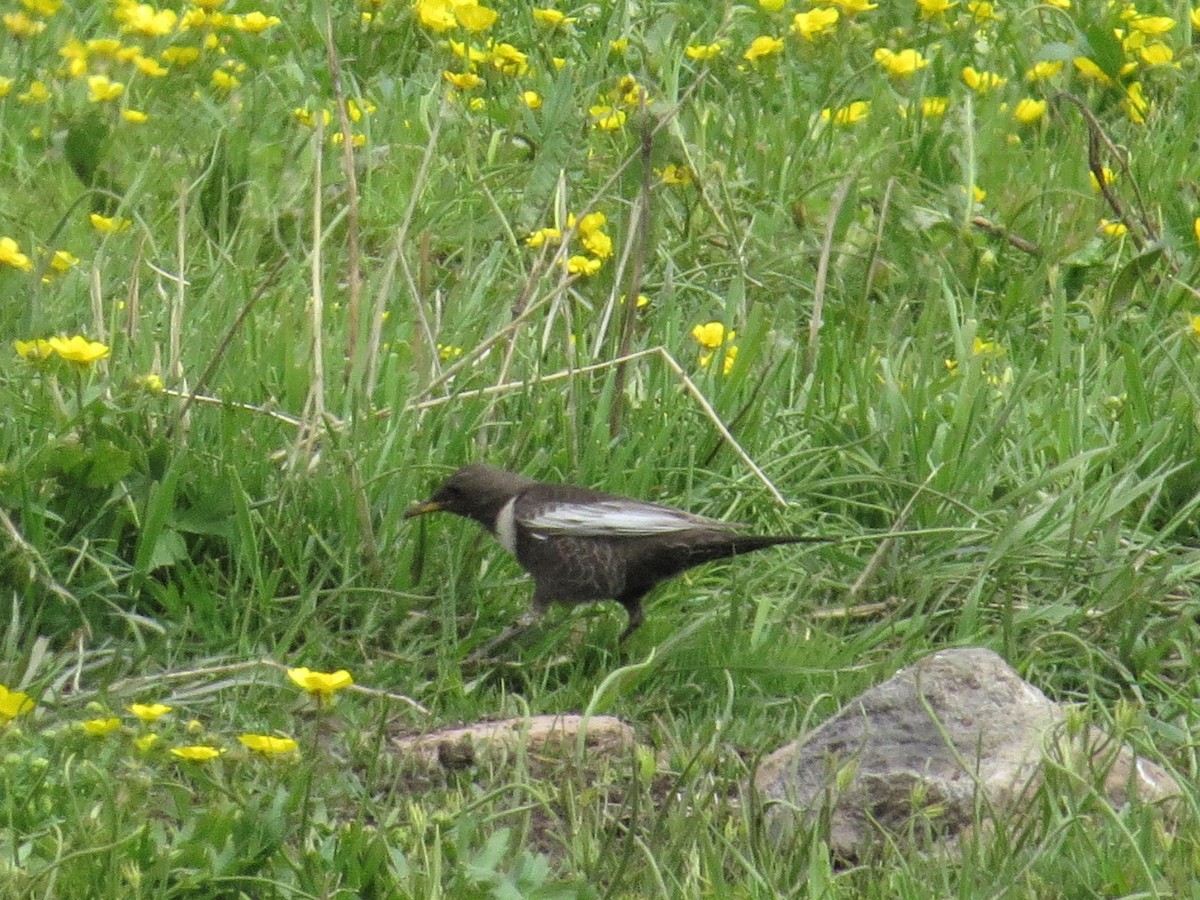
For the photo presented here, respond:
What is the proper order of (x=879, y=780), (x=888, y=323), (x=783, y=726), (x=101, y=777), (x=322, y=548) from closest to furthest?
(x=101, y=777), (x=879, y=780), (x=783, y=726), (x=322, y=548), (x=888, y=323)

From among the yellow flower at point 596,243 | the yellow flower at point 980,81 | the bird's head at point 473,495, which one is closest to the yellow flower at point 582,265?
the yellow flower at point 596,243

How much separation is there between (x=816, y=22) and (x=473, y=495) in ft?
10.1

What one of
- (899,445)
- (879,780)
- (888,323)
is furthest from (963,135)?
(879,780)

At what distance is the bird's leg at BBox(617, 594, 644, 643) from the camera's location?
4816 millimetres

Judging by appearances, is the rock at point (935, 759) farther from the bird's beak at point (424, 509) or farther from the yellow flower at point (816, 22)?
the yellow flower at point (816, 22)

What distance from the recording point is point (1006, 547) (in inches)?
191

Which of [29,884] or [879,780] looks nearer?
[29,884]

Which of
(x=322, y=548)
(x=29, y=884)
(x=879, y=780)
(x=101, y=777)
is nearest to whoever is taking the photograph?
(x=29, y=884)

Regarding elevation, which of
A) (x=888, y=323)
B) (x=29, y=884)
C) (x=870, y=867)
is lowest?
(x=888, y=323)

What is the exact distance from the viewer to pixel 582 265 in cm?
547

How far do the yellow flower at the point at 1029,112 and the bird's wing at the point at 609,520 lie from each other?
278 cm

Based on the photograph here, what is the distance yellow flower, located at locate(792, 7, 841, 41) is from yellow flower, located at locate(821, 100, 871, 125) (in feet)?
1.11

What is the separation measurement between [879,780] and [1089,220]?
316cm

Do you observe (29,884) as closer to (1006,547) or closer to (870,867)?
(870,867)
